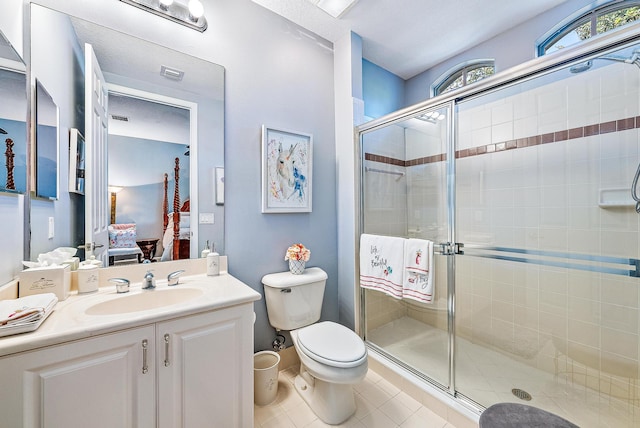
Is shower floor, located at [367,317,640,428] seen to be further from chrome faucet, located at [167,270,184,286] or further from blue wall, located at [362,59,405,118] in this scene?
blue wall, located at [362,59,405,118]

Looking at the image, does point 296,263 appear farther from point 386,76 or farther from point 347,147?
point 386,76

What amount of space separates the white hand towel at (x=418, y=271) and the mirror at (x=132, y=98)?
4.00 feet

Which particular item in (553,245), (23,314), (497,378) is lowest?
(497,378)

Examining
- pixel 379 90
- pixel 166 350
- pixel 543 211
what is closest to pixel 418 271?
pixel 543 211

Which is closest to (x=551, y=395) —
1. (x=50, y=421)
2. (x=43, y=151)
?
(x=50, y=421)

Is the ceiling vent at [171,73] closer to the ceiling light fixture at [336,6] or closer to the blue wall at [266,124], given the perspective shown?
the blue wall at [266,124]

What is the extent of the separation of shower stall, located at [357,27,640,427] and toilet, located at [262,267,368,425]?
51cm

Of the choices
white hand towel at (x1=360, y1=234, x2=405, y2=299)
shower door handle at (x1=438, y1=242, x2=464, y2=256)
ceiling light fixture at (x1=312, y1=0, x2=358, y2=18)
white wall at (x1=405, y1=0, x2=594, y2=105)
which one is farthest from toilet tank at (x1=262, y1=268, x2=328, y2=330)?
white wall at (x1=405, y1=0, x2=594, y2=105)

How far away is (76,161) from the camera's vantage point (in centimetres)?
125

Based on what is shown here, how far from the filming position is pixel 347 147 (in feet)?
6.91

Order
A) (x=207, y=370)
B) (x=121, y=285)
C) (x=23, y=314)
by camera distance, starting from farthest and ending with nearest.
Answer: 1. (x=121, y=285)
2. (x=207, y=370)
3. (x=23, y=314)

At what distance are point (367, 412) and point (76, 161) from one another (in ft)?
6.74

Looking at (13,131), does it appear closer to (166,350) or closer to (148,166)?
(148,166)

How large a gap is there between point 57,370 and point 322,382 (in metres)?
1.17
